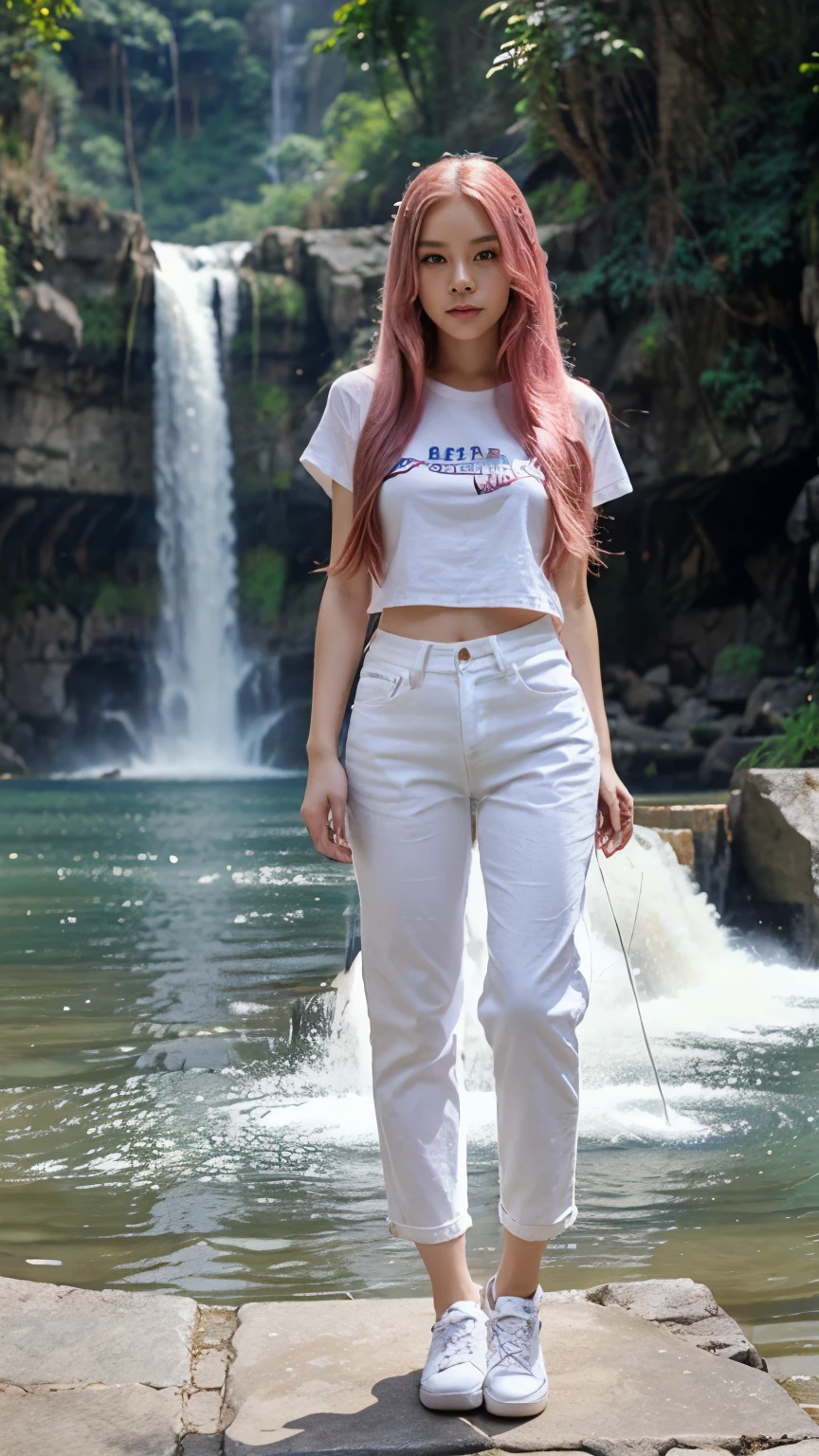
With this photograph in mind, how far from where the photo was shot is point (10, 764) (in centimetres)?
2184

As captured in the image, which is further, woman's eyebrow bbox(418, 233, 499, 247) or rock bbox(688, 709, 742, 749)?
rock bbox(688, 709, 742, 749)

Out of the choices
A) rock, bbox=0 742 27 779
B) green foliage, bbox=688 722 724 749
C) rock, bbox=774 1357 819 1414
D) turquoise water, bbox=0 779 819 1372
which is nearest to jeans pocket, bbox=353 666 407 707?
rock, bbox=774 1357 819 1414

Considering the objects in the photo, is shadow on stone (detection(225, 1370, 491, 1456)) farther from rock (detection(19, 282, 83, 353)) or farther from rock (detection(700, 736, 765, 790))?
rock (detection(19, 282, 83, 353))

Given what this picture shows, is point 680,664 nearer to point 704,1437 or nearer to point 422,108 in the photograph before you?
point 422,108

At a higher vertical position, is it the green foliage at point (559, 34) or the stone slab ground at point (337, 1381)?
the green foliage at point (559, 34)

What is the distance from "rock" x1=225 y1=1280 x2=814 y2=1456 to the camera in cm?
193

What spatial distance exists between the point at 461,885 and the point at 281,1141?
7.46 ft

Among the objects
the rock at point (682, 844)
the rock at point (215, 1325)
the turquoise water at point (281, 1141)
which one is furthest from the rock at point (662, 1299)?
the rock at point (682, 844)

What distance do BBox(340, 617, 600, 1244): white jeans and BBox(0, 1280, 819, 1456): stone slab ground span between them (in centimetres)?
24

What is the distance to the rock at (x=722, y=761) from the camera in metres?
16.3

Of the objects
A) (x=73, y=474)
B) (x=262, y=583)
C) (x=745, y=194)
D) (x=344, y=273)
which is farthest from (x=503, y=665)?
(x=262, y=583)

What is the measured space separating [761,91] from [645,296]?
2.77 metres

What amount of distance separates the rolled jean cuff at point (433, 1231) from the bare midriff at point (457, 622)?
0.87m

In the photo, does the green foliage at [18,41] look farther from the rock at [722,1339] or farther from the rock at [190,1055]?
the rock at [722,1339]
